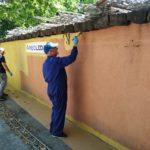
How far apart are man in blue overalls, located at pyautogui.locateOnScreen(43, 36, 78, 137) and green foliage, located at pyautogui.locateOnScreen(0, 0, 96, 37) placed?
8.30 m

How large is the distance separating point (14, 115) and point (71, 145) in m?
3.29

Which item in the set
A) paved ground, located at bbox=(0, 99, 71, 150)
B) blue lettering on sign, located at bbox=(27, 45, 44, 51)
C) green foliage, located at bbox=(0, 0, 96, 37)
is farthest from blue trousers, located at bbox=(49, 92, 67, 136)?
green foliage, located at bbox=(0, 0, 96, 37)

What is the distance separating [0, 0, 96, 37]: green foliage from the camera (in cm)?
1548

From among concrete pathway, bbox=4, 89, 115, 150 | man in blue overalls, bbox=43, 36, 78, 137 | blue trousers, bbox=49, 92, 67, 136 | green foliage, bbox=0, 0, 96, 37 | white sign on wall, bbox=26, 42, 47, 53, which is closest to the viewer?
concrete pathway, bbox=4, 89, 115, 150

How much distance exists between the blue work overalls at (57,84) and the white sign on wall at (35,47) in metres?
2.78

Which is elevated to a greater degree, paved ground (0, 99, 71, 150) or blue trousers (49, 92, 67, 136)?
blue trousers (49, 92, 67, 136)

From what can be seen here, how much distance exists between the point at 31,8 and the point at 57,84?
9573 millimetres

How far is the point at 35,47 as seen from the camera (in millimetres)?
11008

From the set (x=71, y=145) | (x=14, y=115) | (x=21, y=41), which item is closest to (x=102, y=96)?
(x=71, y=145)

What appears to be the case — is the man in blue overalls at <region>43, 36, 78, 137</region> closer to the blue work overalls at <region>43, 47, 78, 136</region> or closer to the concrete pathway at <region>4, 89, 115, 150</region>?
the blue work overalls at <region>43, 47, 78, 136</region>

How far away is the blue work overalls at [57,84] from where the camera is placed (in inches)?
281

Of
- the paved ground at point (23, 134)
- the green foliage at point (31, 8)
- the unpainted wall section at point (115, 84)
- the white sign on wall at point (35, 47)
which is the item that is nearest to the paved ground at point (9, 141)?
the paved ground at point (23, 134)

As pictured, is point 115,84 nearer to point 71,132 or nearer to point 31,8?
point 71,132

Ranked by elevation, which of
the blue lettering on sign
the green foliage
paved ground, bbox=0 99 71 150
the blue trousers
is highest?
the green foliage
